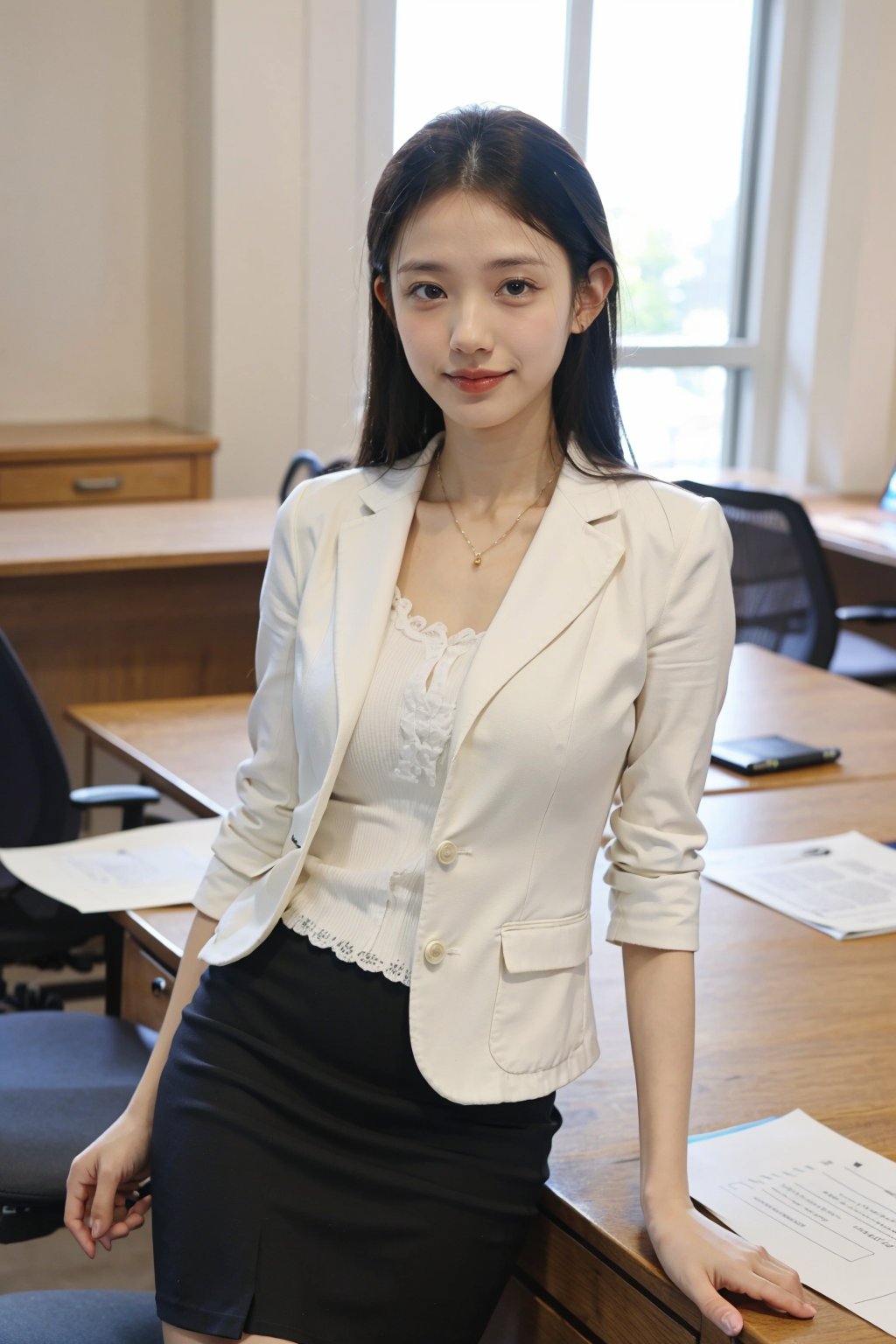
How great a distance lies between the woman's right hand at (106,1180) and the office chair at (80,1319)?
9 centimetres

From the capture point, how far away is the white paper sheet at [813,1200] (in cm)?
115

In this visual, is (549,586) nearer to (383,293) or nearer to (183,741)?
(383,293)

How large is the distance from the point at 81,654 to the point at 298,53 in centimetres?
219

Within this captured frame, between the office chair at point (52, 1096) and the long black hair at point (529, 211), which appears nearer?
the long black hair at point (529, 211)

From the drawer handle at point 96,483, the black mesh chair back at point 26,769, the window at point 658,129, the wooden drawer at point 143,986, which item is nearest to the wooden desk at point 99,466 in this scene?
the drawer handle at point 96,483

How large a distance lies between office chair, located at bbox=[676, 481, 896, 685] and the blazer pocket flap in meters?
2.49

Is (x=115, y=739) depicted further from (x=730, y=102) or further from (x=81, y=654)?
(x=730, y=102)

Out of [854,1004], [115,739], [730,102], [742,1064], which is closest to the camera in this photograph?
[742,1064]

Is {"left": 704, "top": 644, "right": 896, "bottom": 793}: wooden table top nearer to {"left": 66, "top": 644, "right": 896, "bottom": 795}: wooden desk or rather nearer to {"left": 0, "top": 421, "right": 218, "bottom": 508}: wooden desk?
{"left": 66, "top": 644, "right": 896, "bottom": 795}: wooden desk

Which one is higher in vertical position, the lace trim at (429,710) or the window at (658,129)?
the window at (658,129)

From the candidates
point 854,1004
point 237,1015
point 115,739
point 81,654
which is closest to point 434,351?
point 237,1015

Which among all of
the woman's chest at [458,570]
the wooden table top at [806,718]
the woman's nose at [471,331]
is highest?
the woman's nose at [471,331]

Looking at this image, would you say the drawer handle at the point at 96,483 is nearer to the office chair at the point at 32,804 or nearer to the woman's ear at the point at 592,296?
the office chair at the point at 32,804

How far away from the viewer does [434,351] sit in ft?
4.07
